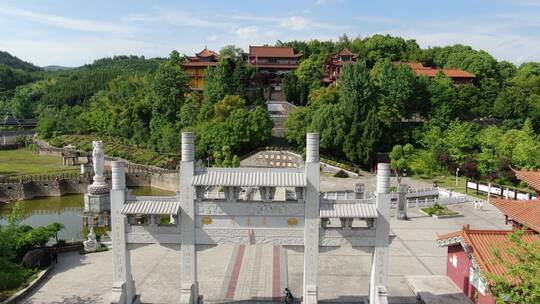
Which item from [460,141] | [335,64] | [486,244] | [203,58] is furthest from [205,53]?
[486,244]

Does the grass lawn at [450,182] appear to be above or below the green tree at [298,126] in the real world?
below

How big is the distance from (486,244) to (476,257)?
93 centimetres

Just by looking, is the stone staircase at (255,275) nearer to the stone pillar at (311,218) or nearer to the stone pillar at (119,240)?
the stone pillar at (311,218)

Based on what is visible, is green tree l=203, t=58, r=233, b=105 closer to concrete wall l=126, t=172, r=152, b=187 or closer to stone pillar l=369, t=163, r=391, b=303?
concrete wall l=126, t=172, r=152, b=187

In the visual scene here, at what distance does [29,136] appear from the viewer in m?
70.6

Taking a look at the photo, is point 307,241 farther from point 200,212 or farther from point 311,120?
point 311,120

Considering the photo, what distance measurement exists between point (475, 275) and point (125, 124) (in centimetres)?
5069

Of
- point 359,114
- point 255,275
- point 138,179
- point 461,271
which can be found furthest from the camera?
point 138,179

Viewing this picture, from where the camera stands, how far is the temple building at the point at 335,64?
5810cm

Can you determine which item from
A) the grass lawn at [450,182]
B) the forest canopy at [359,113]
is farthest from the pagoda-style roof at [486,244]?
the forest canopy at [359,113]

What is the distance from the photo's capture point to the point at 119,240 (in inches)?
554

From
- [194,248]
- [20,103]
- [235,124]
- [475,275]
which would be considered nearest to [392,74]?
[235,124]

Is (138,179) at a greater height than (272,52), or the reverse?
(272,52)

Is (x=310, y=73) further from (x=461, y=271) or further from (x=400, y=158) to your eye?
(x=461, y=271)
